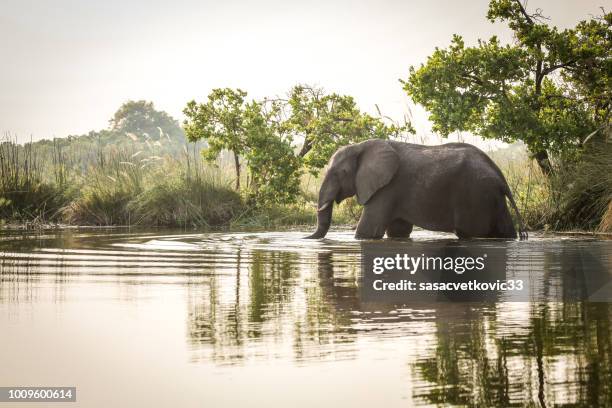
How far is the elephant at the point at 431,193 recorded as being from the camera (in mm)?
11492

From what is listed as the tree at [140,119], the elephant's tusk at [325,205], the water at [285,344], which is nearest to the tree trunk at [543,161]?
the elephant's tusk at [325,205]

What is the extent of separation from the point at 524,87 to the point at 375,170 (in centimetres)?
468

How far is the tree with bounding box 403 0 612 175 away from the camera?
1464 centimetres

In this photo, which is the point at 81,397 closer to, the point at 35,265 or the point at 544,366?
the point at 544,366

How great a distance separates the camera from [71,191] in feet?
64.0

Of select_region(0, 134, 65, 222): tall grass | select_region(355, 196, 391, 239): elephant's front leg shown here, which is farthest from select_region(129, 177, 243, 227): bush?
select_region(355, 196, 391, 239): elephant's front leg

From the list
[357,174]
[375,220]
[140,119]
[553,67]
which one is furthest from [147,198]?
[140,119]

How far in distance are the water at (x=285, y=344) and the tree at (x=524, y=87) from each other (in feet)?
27.8

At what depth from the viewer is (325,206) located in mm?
12367

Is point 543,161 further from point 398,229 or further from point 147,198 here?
point 147,198

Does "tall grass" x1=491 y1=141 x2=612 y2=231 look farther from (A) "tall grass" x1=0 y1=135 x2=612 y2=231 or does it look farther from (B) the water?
(B) the water

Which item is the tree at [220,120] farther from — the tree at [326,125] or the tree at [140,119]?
the tree at [140,119]

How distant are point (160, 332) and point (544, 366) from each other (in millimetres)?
1702

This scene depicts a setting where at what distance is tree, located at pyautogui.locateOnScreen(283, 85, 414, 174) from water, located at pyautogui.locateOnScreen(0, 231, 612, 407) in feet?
39.1
